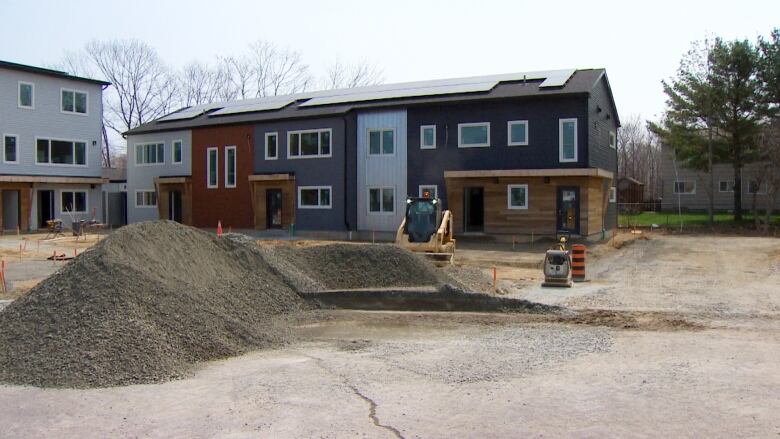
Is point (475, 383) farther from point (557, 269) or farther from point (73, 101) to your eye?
point (73, 101)

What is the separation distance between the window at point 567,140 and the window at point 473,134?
306 cm

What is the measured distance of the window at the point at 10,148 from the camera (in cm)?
3528

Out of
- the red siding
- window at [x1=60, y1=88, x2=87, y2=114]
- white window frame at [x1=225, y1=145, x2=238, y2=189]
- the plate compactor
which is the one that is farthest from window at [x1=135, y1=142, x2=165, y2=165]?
the plate compactor

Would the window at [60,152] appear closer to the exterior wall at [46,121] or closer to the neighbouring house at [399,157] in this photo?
the exterior wall at [46,121]

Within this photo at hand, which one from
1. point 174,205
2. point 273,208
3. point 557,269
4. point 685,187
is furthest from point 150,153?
point 685,187

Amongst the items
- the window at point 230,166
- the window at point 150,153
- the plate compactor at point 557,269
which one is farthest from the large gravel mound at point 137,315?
the window at point 150,153

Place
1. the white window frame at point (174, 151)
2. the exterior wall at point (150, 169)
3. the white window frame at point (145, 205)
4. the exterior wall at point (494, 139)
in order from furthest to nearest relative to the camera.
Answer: the white window frame at point (145, 205) < the white window frame at point (174, 151) < the exterior wall at point (150, 169) < the exterior wall at point (494, 139)

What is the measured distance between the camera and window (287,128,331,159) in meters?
32.2

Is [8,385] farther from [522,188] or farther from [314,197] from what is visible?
[314,197]

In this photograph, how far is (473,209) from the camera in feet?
97.1

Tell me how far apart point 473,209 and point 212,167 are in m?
15.0

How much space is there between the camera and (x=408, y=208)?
2130cm

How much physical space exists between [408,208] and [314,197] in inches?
475

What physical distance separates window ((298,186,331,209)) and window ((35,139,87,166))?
1519 cm
